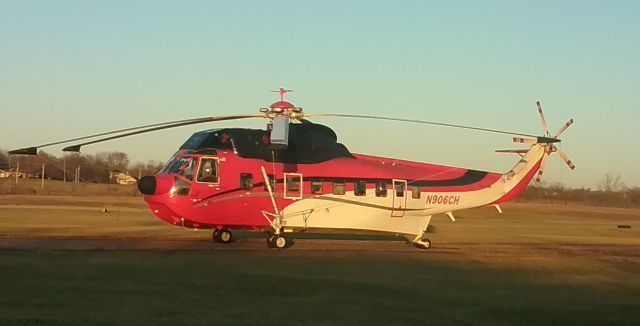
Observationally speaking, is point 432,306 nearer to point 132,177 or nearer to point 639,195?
point 132,177

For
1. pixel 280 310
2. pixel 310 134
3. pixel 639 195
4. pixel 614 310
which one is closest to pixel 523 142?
pixel 310 134

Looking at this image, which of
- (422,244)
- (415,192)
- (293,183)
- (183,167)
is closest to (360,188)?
(415,192)

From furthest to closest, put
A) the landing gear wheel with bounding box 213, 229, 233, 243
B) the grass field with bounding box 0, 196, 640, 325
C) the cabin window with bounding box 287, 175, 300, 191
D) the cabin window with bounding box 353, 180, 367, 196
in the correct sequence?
the cabin window with bounding box 353, 180, 367, 196
the landing gear wheel with bounding box 213, 229, 233, 243
the cabin window with bounding box 287, 175, 300, 191
the grass field with bounding box 0, 196, 640, 325

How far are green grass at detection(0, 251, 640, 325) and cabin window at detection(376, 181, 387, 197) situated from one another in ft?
20.4

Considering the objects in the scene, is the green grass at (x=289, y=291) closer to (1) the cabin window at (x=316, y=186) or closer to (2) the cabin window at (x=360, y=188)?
(1) the cabin window at (x=316, y=186)

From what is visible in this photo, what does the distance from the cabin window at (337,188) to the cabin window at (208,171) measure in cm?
426

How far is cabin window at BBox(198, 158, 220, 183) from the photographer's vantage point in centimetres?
2645

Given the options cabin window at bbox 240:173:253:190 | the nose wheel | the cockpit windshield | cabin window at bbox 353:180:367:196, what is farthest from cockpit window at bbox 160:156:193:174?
cabin window at bbox 353:180:367:196

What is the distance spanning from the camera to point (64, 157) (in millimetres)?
109062

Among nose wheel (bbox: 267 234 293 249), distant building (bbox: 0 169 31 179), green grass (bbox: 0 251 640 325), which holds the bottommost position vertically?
green grass (bbox: 0 251 640 325)

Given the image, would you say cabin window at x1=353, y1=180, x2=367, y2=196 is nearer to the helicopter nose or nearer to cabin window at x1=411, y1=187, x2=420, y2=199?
cabin window at x1=411, y1=187, x2=420, y2=199

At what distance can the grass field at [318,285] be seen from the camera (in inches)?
494

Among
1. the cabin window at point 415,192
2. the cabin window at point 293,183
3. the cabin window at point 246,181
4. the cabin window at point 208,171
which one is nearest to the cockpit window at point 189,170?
the cabin window at point 208,171

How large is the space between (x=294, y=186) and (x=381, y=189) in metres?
3.38
